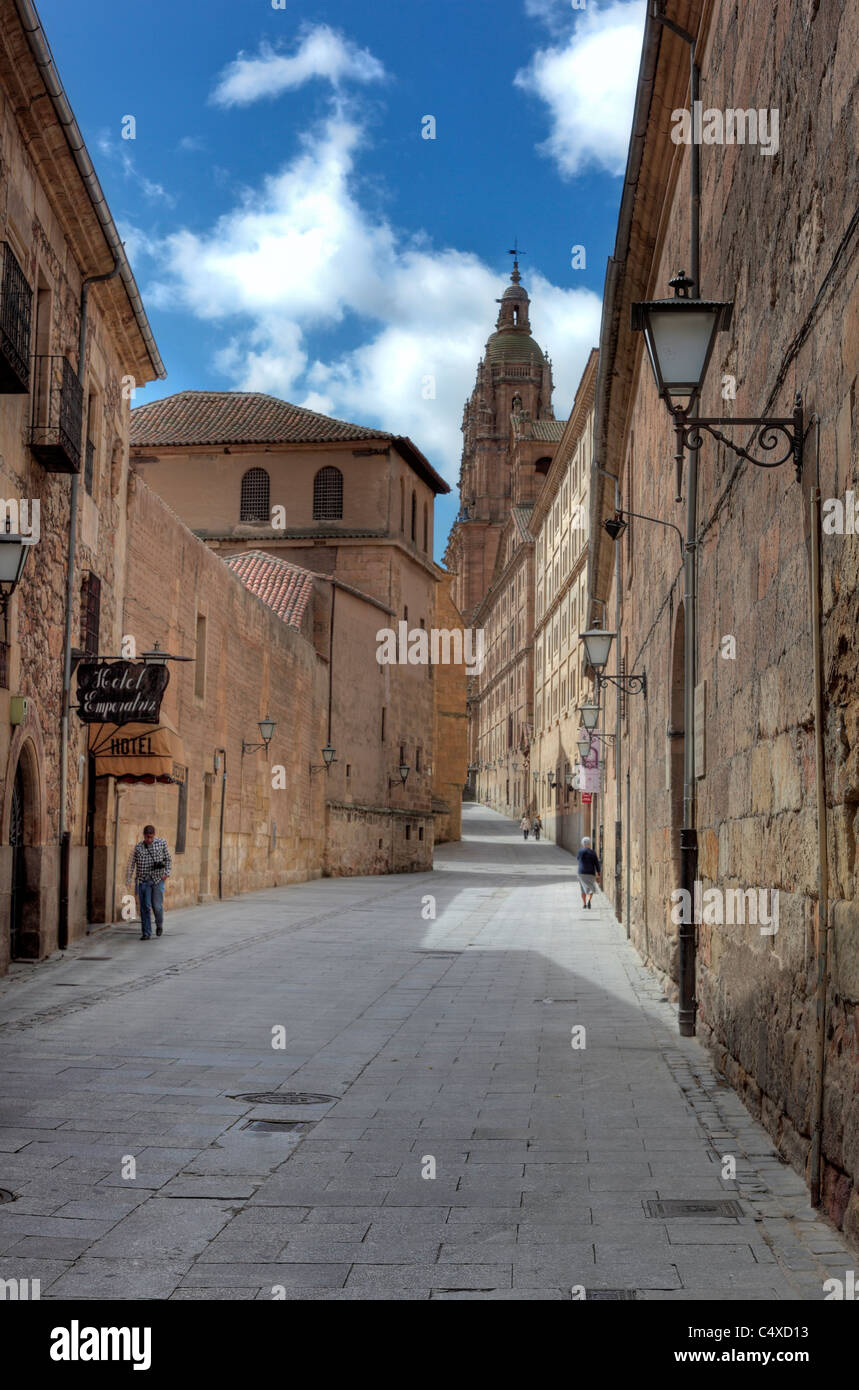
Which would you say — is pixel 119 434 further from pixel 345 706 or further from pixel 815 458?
pixel 345 706

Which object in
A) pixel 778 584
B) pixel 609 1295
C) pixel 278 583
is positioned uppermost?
pixel 278 583

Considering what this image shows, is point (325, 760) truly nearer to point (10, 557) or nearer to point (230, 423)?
point (230, 423)

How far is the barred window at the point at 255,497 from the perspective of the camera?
156ft

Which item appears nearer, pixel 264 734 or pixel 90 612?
pixel 90 612

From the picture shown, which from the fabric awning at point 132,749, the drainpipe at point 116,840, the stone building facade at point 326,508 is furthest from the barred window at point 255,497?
the fabric awning at point 132,749

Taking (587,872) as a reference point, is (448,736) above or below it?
above

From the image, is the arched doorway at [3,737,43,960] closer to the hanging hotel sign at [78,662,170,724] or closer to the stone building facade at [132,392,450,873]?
the hanging hotel sign at [78,662,170,724]

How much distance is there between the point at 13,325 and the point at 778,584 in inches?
335

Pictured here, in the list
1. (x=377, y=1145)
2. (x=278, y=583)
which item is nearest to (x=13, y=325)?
(x=377, y=1145)

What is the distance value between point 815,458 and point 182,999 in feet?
27.9

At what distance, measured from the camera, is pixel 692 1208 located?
5910mm

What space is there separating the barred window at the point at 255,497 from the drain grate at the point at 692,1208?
42.7 metres

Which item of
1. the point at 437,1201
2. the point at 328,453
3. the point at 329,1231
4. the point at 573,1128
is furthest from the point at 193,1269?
the point at 328,453

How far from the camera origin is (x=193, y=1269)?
504 cm
